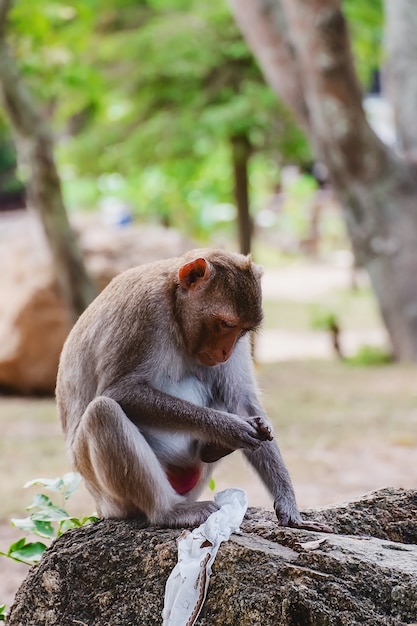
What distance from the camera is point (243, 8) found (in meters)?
10.7

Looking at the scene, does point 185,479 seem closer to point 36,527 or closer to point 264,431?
point 264,431

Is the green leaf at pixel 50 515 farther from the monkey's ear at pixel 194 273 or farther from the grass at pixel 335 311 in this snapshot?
the grass at pixel 335 311

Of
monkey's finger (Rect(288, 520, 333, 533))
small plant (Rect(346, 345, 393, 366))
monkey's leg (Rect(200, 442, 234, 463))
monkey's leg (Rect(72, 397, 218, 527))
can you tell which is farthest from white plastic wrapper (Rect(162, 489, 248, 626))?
small plant (Rect(346, 345, 393, 366))

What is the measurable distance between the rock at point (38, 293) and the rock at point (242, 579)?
258 inches

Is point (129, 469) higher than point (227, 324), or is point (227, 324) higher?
point (227, 324)

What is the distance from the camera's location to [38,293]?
9.85m

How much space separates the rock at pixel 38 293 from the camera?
9.87 metres

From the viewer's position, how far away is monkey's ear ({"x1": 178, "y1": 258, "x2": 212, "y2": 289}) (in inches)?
139

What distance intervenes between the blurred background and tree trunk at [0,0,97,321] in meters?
0.01

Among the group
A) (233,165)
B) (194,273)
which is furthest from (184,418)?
(233,165)

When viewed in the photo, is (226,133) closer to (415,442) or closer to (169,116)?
(169,116)

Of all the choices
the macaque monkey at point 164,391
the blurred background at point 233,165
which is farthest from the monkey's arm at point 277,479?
the blurred background at point 233,165

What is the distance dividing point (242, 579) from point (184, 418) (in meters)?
0.67

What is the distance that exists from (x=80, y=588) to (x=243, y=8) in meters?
8.67
